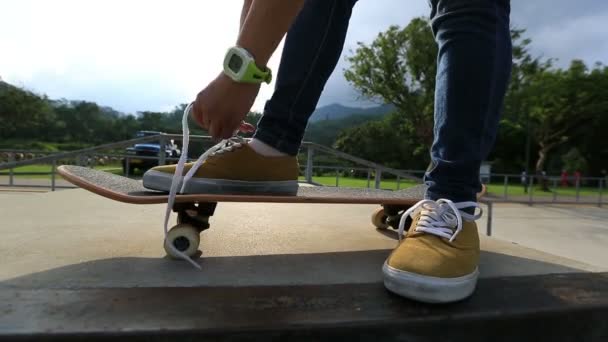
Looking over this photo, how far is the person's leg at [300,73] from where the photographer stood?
108cm

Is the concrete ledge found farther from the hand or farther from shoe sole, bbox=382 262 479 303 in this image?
the hand

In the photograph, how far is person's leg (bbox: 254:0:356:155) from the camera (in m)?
1.08

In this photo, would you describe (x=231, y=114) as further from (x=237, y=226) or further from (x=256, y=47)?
(x=237, y=226)

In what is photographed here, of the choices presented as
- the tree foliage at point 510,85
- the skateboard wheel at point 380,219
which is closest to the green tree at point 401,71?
the tree foliage at point 510,85

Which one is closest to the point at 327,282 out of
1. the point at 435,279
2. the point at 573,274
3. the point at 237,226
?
the point at 435,279

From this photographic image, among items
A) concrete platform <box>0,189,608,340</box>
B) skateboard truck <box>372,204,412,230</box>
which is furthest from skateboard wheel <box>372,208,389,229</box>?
concrete platform <box>0,189,608,340</box>

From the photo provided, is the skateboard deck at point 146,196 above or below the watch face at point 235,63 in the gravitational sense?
below

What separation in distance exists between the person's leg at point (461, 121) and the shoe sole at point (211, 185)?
0.39 m

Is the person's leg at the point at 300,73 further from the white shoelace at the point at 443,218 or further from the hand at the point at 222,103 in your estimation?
the white shoelace at the point at 443,218

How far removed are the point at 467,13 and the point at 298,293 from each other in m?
0.73

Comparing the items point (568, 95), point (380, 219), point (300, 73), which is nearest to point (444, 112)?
point (300, 73)

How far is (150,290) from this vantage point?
0.72 meters

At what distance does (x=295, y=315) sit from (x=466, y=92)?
0.61 m

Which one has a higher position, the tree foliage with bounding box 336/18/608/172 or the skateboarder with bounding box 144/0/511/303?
the tree foliage with bounding box 336/18/608/172
